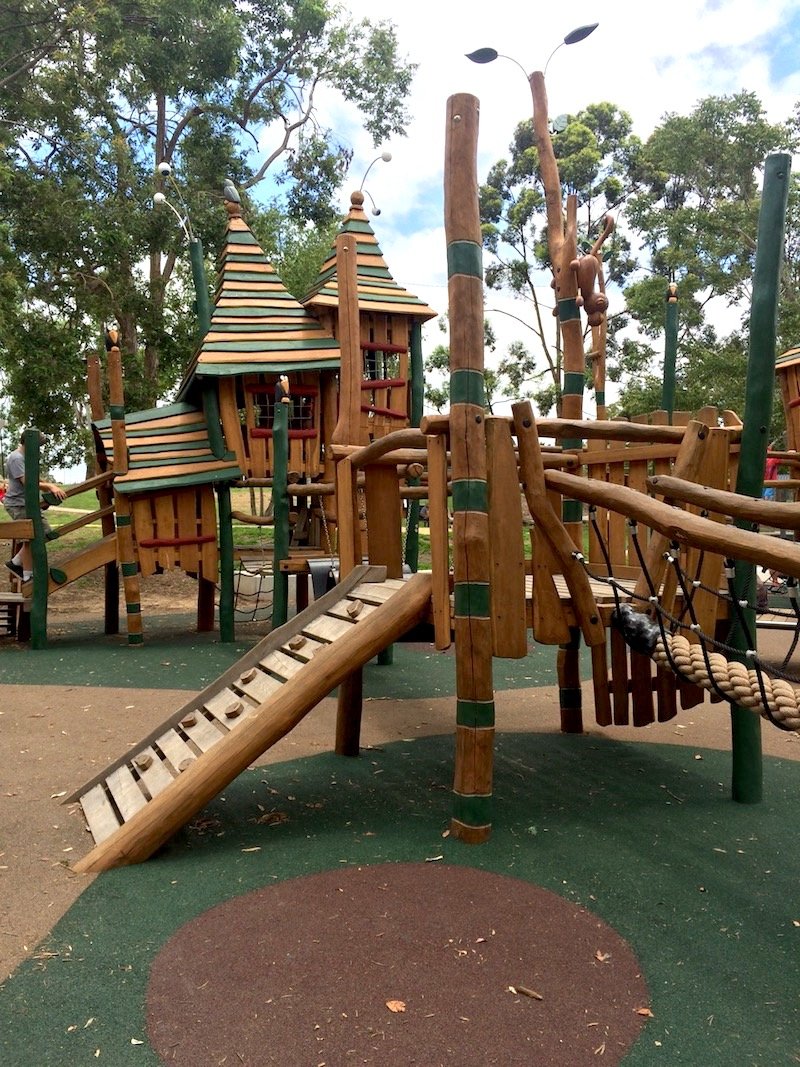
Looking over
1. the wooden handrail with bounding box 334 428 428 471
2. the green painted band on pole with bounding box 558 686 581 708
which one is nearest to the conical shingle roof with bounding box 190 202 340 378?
the wooden handrail with bounding box 334 428 428 471

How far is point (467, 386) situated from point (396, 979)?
7.80 ft

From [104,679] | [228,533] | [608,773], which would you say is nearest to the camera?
[608,773]

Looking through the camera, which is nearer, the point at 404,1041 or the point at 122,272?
the point at 404,1041

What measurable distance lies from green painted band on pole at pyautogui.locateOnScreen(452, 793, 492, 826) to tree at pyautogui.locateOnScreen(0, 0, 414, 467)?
41.9 ft

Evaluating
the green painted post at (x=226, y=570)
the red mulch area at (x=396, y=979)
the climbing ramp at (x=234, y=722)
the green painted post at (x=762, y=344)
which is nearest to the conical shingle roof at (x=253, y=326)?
the green painted post at (x=226, y=570)

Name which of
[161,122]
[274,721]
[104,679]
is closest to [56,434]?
[161,122]

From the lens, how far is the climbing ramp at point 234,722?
3662 mm

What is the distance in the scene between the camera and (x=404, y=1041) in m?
2.36

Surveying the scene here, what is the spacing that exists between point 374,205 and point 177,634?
20.9 feet

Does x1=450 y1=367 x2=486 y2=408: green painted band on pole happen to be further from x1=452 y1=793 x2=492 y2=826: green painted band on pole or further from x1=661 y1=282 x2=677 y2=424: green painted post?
x1=661 y1=282 x2=677 y2=424: green painted post

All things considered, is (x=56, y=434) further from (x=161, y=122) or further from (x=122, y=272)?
(x=161, y=122)

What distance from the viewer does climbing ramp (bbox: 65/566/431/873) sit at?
3662 millimetres

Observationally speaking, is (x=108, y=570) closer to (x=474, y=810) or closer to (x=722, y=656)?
(x=474, y=810)

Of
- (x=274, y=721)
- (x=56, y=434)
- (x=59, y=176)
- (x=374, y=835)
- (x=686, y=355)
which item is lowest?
(x=374, y=835)
